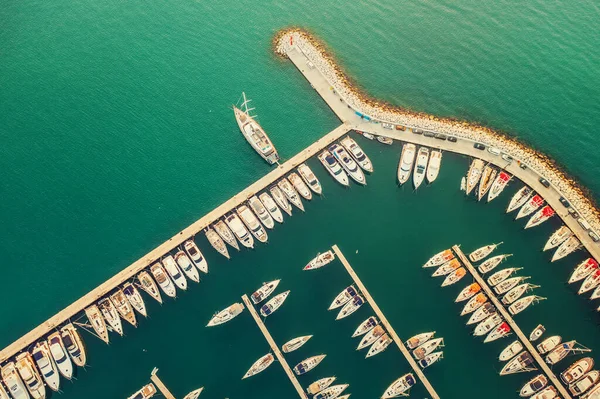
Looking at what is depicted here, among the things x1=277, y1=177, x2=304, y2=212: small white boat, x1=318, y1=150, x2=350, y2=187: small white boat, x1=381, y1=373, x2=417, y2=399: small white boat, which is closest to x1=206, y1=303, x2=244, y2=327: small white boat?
x1=277, y1=177, x2=304, y2=212: small white boat

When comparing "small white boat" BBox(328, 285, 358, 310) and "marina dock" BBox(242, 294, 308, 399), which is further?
"small white boat" BBox(328, 285, 358, 310)

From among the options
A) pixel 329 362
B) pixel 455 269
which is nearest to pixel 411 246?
pixel 455 269

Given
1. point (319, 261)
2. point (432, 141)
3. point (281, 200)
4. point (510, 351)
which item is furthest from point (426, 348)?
point (432, 141)

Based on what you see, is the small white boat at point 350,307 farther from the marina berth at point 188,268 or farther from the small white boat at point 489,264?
the marina berth at point 188,268

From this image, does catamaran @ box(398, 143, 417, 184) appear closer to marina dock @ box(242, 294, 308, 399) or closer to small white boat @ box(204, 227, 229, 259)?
small white boat @ box(204, 227, 229, 259)

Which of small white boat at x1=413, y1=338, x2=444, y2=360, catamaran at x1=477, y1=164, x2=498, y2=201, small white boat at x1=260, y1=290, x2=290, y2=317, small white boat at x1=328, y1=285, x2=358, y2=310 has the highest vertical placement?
small white boat at x1=260, y1=290, x2=290, y2=317

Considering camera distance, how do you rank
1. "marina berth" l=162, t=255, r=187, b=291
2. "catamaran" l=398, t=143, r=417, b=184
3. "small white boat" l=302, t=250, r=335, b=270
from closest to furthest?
1. "marina berth" l=162, t=255, r=187, b=291
2. "small white boat" l=302, t=250, r=335, b=270
3. "catamaran" l=398, t=143, r=417, b=184

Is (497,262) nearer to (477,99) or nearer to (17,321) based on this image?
(477,99)

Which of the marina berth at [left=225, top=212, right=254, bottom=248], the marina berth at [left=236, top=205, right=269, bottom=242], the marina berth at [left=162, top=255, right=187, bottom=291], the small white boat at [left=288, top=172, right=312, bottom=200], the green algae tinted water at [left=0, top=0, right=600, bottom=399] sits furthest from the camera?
the small white boat at [left=288, top=172, right=312, bottom=200]

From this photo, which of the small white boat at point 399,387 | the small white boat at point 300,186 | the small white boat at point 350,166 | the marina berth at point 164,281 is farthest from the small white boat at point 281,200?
the small white boat at point 399,387
